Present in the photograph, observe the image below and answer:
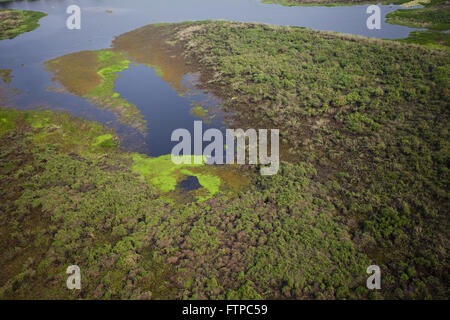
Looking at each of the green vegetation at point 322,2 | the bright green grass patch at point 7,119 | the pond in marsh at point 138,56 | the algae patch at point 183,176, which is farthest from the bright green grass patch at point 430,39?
the bright green grass patch at point 7,119

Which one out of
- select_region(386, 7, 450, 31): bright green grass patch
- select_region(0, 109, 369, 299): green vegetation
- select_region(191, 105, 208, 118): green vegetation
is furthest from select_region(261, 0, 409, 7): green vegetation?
select_region(0, 109, 369, 299): green vegetation

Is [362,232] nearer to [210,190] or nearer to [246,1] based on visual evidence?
[210,190]

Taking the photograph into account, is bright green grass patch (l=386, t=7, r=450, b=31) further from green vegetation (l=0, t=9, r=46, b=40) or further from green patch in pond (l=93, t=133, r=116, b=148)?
green vegetation (l=0, t=9, r=46, b=40)

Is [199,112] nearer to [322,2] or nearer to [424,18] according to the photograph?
[424,18]

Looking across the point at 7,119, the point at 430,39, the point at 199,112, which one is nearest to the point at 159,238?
the point at 199,112

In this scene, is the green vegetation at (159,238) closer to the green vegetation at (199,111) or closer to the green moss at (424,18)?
the green vegetation at (199,111)

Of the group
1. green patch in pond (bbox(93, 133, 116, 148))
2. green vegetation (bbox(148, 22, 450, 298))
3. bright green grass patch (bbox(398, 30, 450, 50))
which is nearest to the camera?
green vegetation (bbox(148, 22, 450, 298))
